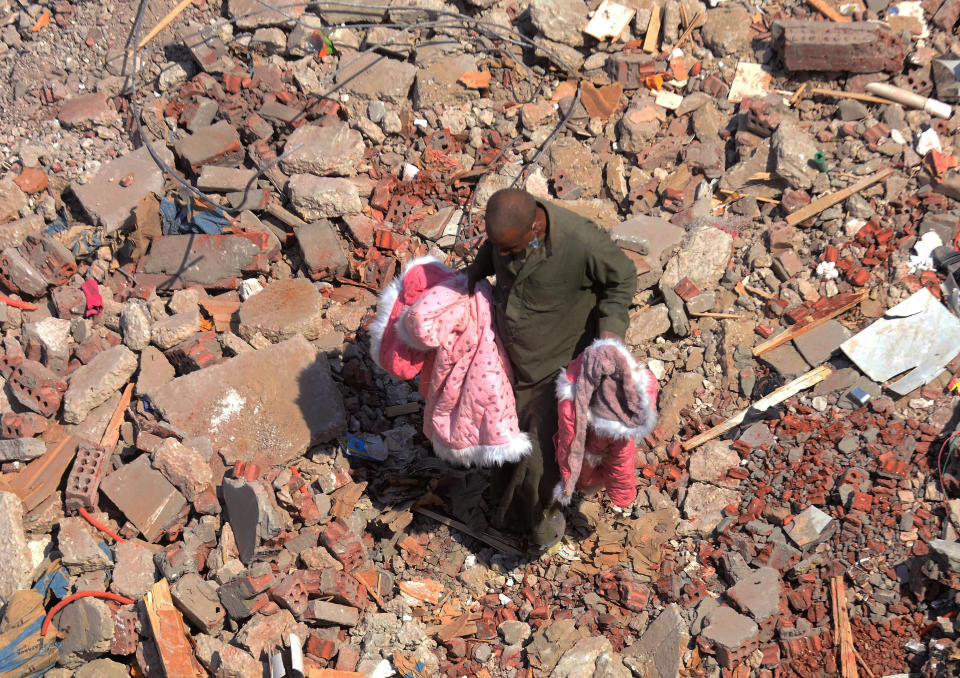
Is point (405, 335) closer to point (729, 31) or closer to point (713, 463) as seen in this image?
point (713, 463)

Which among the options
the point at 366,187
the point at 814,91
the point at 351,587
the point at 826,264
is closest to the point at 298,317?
the point at 366,187

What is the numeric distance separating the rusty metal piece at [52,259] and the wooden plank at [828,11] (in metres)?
6.43

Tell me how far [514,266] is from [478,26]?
4510mm

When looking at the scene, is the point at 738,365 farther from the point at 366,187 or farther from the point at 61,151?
the point at 61,151

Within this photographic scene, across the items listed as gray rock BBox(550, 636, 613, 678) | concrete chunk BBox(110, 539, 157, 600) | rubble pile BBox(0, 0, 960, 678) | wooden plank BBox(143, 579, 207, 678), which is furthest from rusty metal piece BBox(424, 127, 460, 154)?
gray rock BBox(550, 636, 613, 678)

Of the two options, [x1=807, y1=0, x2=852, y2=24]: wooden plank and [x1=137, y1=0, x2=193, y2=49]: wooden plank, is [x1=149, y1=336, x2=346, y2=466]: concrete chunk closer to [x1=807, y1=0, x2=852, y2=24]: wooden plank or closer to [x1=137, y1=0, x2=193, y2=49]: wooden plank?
[x1=137, y1=0, x2=193, y2=49]: wooden plank

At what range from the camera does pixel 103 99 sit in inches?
284

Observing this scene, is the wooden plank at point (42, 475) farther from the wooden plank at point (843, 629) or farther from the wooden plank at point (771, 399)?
the wooden plank at point (843, 629)

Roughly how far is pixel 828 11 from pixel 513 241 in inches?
198

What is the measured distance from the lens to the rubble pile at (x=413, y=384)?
4.46m

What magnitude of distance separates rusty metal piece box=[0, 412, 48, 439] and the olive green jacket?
3.35m

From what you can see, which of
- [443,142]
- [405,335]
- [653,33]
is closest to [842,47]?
[653,33]

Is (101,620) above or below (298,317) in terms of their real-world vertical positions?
below

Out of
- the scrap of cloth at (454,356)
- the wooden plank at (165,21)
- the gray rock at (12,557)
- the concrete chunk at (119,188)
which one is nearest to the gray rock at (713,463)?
the scrap of cloth at (454,356)
